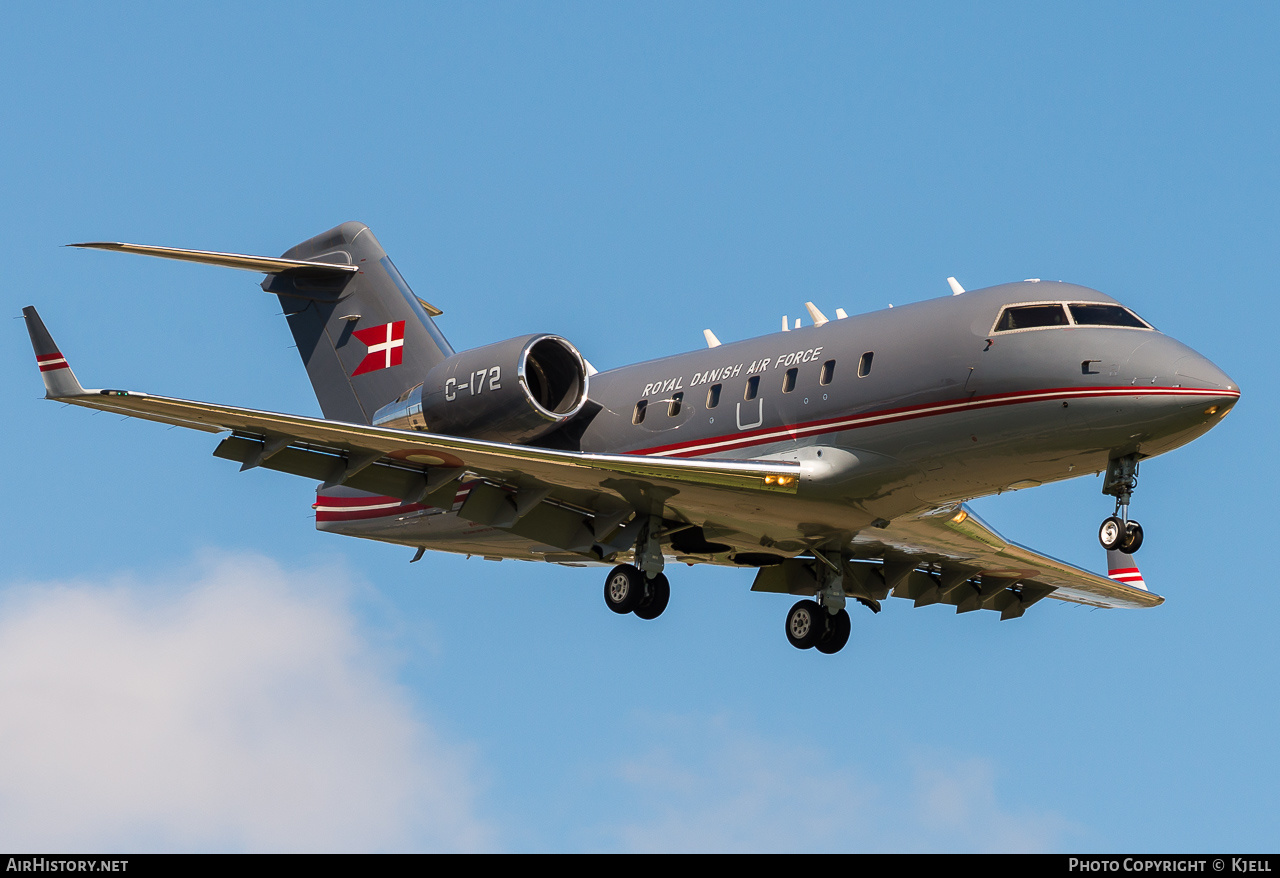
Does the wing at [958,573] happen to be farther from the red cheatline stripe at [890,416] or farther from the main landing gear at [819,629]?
the red cheatline stripe at [890,416]

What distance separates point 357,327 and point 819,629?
359 inches

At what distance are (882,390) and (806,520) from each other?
2.40 metres

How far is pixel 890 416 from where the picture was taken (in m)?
19.3

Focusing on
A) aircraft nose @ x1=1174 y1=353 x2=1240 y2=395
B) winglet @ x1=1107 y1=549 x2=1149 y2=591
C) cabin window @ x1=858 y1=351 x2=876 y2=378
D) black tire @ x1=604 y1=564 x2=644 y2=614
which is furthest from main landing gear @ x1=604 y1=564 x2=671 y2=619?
winglet @ x1=1107 y1=549 x2=1149 y2=591

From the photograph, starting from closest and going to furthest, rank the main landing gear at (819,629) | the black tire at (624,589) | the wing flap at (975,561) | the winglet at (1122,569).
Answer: the black tire at (624,589)
the wing flap at (975,561)
the main landing gear at (819,629)
the winglet at (1122,569)

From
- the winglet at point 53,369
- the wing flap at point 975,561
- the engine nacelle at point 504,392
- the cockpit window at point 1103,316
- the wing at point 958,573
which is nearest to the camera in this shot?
the winglet at point 53,369

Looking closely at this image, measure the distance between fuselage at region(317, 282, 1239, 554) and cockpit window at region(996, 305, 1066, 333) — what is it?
1 cm

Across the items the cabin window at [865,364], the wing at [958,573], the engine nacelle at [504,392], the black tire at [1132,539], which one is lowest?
the wing at [958,573]

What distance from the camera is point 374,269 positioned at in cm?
2645

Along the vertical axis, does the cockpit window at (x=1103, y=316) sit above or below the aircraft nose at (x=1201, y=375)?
above

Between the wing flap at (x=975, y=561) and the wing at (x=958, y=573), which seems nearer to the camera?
the wing flap at (x=975, y=561)

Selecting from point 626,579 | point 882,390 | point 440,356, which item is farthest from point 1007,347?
point 440,356

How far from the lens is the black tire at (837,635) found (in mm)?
23219

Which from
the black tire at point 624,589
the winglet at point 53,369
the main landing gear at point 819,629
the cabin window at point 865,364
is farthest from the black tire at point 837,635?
the winglet at point 53,369
